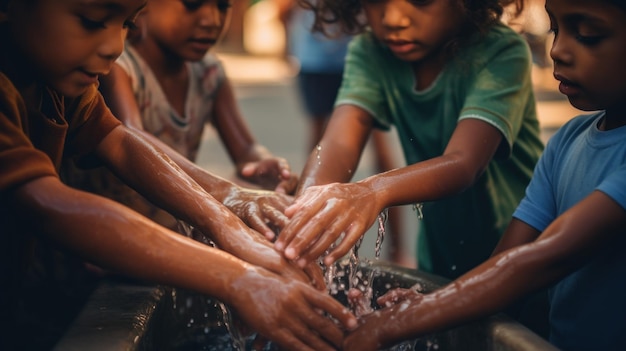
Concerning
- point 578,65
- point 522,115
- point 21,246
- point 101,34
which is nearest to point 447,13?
point 522,115

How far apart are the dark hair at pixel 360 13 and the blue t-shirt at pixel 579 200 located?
46 cm

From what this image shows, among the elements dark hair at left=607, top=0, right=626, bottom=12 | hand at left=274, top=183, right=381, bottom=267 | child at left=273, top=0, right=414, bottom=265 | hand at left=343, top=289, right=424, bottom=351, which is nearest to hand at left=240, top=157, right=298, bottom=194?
hand at left=274, top=183, right=381, bottom=267

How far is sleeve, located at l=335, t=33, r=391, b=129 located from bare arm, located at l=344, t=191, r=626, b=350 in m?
0.95

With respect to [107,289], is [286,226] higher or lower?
higher

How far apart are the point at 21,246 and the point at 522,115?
134cm

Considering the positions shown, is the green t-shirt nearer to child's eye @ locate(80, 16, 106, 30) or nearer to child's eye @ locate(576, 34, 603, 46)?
child's eye @ locate(576, 34, 603, 46)

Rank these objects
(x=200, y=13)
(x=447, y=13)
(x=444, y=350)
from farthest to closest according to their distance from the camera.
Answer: (x=200, y=13) → (x=447, y=13) → (x=444, y=350)

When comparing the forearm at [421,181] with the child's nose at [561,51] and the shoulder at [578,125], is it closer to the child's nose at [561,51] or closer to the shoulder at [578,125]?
the shoulder at [578,125]

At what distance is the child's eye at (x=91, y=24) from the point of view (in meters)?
1.58

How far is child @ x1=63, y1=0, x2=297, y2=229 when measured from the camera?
253 cm

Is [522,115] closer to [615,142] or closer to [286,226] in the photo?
[615,142]

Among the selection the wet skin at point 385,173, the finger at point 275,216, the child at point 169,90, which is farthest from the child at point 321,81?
the finger at point 275,216

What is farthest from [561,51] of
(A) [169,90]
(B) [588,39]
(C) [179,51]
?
(A) [169,90]

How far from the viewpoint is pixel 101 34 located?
1.61m
